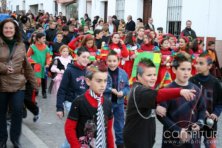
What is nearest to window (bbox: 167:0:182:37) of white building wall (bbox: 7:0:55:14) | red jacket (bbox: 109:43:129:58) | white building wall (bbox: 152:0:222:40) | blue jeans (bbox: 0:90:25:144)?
white building wall (bbox: 152:0:222:40)

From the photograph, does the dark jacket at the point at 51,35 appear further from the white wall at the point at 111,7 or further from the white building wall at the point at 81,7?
the white building wall at the point at 81,7

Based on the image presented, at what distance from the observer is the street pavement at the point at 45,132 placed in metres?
6.80

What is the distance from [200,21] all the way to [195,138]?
41.7ft

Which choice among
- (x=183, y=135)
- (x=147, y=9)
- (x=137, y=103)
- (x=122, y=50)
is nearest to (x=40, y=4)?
(x=147, y=9)

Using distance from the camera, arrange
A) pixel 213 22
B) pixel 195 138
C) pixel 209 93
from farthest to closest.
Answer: pixel 213 22, pixel 209 93, pixel 195 138

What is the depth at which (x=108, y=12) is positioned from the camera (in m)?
25.9

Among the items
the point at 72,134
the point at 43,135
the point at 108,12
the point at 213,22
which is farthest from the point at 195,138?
the point at 108,12

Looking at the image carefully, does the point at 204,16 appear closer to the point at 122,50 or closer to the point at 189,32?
the point at 189,32

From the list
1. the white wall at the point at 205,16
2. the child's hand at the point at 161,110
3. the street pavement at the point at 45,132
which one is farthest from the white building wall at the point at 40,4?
the child's hand at the point at 161,110

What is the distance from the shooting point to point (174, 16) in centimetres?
1888

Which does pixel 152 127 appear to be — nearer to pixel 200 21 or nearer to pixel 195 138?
pixel 195 138

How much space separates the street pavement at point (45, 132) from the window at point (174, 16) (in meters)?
9.93

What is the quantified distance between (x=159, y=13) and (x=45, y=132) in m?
13.4

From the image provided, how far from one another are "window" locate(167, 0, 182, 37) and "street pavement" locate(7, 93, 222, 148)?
9.93 meters
